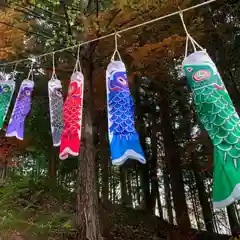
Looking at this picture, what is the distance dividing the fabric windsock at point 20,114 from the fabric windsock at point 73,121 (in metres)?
0.71

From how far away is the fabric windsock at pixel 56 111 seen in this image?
11.6 feet

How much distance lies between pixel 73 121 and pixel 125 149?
902mm

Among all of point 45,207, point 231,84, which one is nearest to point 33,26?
point 45,207

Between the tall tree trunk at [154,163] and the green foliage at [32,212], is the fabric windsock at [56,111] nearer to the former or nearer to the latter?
the green foliage at [32,212]

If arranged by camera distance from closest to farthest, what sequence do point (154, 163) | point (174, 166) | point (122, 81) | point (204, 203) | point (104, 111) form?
1. point (122, 81)
2. point (104, 111)
3. point (174, 166)
4. point (204, 203)
5. point (154, 163)

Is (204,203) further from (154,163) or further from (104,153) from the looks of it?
(104,153)

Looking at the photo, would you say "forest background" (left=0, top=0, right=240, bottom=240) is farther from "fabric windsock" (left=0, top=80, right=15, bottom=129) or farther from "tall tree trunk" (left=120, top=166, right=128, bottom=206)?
"fabric windsock" (left=0, top=80, right=15, bottom=129)

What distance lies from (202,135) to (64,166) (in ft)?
16.0

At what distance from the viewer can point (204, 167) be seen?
8.18 m

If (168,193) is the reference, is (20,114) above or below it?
below

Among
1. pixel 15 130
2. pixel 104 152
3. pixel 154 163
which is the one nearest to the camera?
pixel 15 130

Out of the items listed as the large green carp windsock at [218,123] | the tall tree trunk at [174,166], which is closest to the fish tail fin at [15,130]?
the large green carp windsock at [218,123]

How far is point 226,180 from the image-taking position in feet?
5.65

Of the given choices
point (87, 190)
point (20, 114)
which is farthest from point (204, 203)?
point (20, 114)
